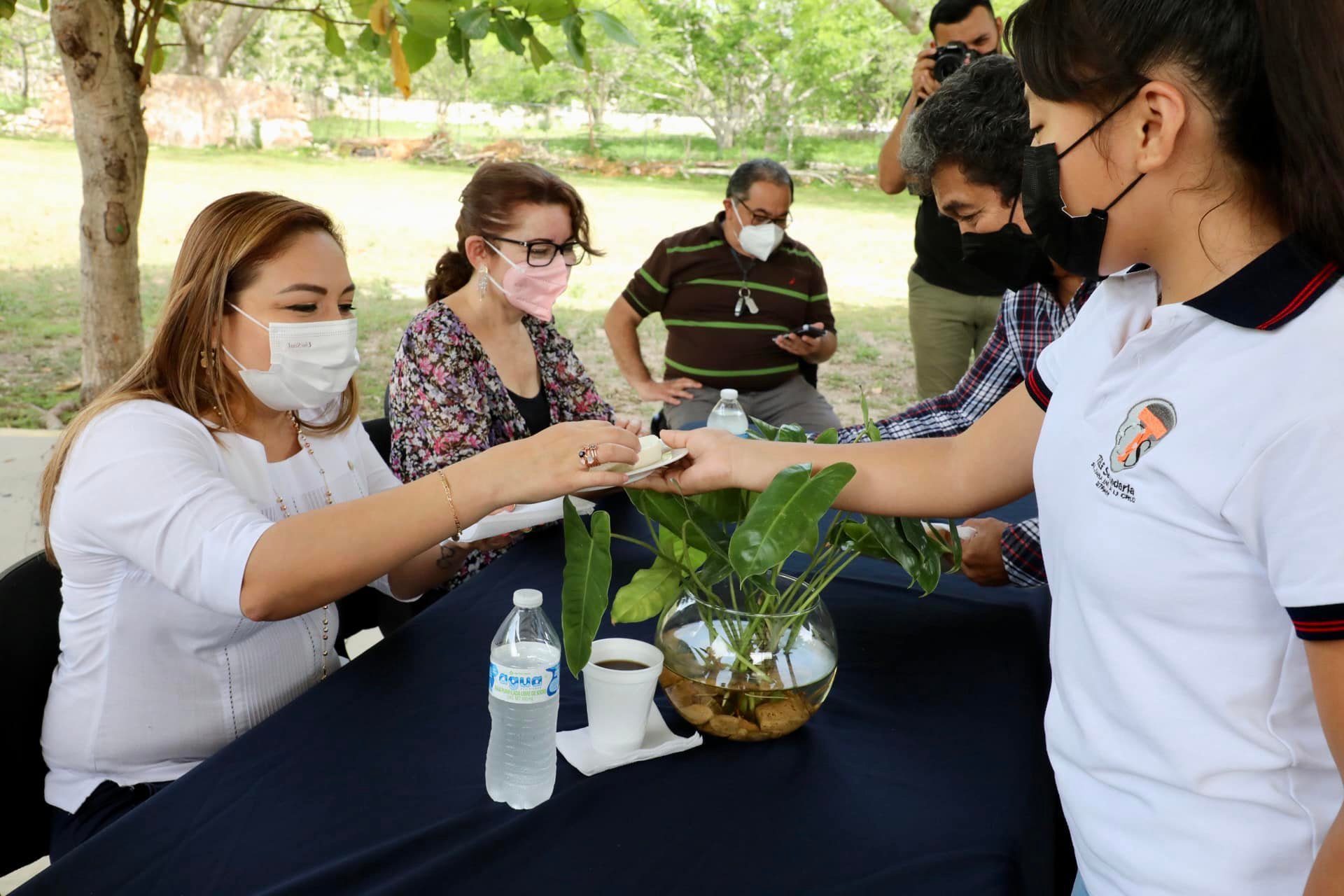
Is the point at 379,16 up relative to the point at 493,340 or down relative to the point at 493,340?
up

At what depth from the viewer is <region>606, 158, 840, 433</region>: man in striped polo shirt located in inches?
145

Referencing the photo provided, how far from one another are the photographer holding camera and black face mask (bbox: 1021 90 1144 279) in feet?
8.42

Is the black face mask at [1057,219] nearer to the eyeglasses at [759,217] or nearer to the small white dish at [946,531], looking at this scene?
the small white dish at [946,531]

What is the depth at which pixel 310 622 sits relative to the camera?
156 cm

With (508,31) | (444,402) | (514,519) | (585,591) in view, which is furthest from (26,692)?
(508,31)

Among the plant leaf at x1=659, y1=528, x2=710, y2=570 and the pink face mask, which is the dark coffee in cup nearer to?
the plant leaf at x1=659, y1=528, x2=710, y2=570

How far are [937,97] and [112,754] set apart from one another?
5.77 feet

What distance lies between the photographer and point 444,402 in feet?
7.48

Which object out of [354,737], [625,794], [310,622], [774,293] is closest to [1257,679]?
[625,794]

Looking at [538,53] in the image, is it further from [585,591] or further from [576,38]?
[585,591]

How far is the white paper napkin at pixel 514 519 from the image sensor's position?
5.13 feet

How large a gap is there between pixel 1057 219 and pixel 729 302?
274 cm

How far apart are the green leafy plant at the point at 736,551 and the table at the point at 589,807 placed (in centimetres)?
16

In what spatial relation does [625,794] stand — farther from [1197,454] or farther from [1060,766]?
[1197,454]
